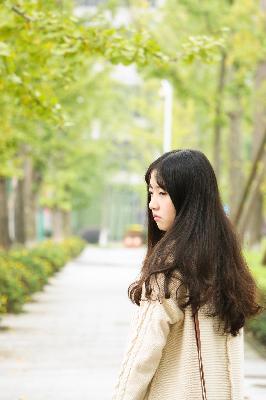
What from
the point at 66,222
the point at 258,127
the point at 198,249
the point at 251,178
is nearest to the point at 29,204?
the point at 258,127

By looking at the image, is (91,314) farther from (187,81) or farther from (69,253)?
(69,253)

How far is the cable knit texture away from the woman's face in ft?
0.73

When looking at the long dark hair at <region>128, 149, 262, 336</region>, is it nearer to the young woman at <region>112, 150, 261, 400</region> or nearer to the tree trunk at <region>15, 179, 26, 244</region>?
the young woman at <region>112, 150, 261, 400</region>

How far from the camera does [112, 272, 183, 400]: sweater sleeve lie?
4.06 metres

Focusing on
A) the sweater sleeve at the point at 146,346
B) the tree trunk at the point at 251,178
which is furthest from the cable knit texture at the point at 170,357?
the tree trunk at the point at 251,178

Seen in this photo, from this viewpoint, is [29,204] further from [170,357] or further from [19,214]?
[170,357]

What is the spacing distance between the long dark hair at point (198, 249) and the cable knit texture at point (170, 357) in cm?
5

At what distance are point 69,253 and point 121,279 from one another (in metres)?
9.24

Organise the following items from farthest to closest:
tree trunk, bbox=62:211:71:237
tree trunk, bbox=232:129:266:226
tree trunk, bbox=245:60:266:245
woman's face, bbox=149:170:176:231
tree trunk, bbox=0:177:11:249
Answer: tree trunk, bbox=62:211:71:237 < tree trunk, bbox=0:177:11:249 < tree trunk, bbox=245:60:266:245 < tree trunk, bbox=232:129:266:226 < woman's face, bbox=149:170:176:231

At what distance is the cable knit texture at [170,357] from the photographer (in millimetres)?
4070

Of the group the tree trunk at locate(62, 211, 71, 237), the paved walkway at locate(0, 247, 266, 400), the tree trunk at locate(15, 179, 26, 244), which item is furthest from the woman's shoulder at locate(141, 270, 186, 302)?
the tree trunk at locate(62, 211, 71, 237)

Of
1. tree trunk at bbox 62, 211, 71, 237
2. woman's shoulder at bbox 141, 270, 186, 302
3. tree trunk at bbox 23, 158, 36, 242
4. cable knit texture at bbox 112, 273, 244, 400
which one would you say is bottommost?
tree trunk at bbox 62, 211, 71, 237

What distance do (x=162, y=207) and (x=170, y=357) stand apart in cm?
52

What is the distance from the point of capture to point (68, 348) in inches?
576
